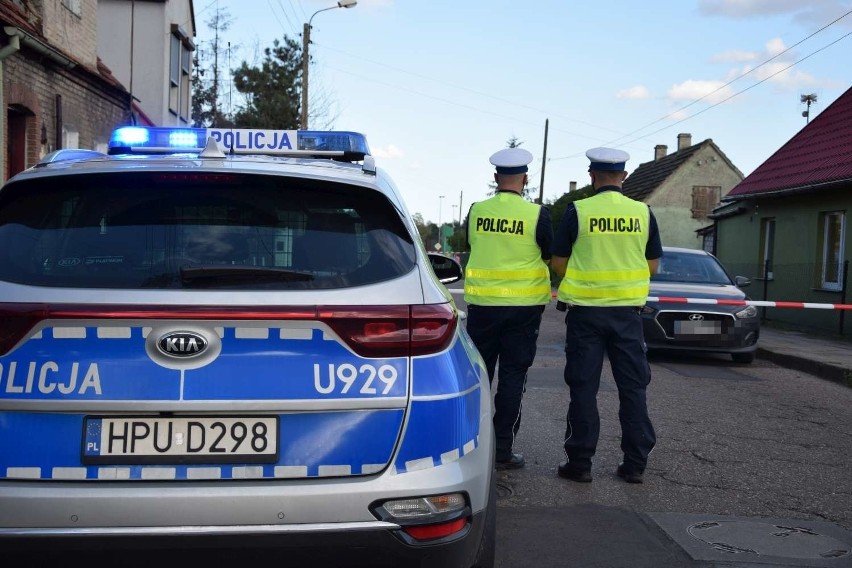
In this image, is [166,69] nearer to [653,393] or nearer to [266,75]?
[653,393]

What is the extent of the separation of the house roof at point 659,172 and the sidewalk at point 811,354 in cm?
3203

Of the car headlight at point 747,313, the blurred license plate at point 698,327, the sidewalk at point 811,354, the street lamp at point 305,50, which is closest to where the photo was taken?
the sidewalk at point 811,354

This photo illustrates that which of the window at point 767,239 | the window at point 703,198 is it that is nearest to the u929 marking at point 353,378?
the window at point 767,239

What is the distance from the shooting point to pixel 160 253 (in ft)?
9.59

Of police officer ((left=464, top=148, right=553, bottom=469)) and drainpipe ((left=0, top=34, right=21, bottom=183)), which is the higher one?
drainpipe ((left=0, top=34, right=21, bottom=183))

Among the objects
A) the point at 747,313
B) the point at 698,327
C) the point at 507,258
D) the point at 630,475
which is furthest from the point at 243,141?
the point at 747,313

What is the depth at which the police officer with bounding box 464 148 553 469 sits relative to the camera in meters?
5.82

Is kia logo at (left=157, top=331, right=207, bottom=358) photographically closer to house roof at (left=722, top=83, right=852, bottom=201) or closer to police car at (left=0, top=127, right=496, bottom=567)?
police car at (left=0, top=127, right=496, bottom=567)

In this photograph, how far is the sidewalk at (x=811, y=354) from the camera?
39.3ft

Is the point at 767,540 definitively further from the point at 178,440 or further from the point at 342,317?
the point at 178,440

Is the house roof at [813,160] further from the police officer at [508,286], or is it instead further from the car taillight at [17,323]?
the car taillight at [17,323]

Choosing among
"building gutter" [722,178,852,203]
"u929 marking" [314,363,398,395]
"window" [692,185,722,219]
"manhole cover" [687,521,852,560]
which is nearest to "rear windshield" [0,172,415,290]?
"u929 marking" [314,363,398,395]

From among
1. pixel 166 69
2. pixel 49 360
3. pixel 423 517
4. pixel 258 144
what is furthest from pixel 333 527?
pixel 166 69

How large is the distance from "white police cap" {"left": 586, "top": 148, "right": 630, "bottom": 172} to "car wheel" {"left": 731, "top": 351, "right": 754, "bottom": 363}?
755cm
